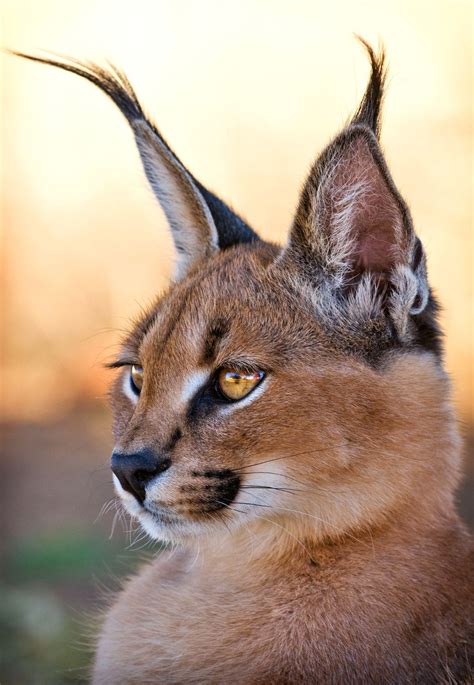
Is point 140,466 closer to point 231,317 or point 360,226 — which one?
point 231,317

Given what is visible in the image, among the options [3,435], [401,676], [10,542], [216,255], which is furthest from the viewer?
[3,435]

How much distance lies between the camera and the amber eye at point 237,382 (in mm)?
4309

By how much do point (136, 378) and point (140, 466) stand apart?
831 mm

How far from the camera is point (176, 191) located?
5.42 metres

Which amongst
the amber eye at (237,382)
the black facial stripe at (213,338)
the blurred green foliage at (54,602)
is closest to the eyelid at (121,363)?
the black facial stripe at (213,338)

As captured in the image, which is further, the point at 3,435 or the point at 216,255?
the point at 3,435

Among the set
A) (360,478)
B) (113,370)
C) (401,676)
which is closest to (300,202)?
(360,478)

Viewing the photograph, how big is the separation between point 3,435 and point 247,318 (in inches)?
315

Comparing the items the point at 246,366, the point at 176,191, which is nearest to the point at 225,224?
the point at 176,191

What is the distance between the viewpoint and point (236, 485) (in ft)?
13.8

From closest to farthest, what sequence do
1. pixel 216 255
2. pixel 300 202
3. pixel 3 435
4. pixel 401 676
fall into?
pixel 401 676
pixel 300 202
pixel 216 255
pixel 3 435

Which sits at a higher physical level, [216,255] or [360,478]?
[216,255]

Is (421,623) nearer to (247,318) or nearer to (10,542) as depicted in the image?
(247,318)

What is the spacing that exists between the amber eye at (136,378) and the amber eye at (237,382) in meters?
0.60
